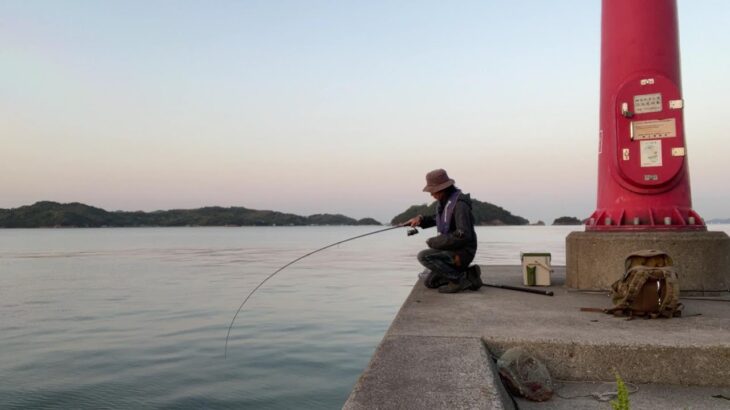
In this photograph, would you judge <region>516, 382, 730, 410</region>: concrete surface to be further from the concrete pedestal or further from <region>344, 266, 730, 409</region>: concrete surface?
the concrete pedestal

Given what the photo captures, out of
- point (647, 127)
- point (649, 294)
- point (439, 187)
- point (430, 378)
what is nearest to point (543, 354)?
point (430, 378)

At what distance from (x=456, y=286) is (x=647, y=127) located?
3.29 m

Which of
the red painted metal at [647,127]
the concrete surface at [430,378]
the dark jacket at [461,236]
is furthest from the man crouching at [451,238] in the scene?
the concrete surface at [430,378]

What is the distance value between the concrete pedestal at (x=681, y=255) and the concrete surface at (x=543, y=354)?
140 cm

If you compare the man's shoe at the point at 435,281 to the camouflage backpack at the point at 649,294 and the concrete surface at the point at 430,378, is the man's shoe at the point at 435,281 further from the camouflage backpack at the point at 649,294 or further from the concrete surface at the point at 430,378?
the concrete surface at the point at 430,378

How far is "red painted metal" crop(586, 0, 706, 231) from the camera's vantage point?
7.61 meters

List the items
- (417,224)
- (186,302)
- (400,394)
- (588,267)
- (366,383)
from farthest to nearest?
(186,302) < (417,224) < (588,267) < (366,383) < (400,394)

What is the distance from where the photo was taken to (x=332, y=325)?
39.1ft

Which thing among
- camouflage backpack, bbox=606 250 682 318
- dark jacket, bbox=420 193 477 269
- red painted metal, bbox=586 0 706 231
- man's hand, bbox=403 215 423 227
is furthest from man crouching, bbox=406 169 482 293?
camouflage backpack, bbox=606 250 682 318

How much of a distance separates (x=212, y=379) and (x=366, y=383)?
5.25m

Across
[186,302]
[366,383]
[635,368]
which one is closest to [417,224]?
[635,368]

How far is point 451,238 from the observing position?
7547 millimetres

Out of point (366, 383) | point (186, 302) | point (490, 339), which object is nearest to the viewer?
point (366, 383)

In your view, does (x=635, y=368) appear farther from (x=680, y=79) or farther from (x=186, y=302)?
(x=186, y=302)
